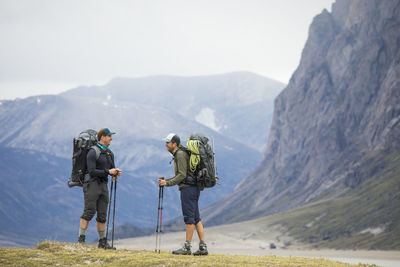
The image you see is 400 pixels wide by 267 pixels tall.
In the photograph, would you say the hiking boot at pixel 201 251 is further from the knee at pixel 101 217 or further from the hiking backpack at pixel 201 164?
the knee at pixel 101 217

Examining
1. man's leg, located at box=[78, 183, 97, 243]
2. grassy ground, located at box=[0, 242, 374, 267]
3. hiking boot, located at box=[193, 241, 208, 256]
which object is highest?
man's leg, located at box=[78, 183, 97, 243]

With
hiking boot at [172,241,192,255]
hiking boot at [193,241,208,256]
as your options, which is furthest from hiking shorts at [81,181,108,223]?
hiking boot at [193,241,208,256]

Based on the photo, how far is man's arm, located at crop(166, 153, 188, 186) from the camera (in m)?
19.7

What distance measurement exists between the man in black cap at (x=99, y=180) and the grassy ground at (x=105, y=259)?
1313 mm

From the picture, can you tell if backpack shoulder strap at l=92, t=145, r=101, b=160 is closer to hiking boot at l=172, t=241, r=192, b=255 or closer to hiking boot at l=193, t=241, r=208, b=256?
hiking boot at l=172, t=241, r=192, b=255

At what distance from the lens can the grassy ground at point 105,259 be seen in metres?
18.6

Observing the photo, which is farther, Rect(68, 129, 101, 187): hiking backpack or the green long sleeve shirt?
Rect(68, 129, 101, 187): hiking backpack

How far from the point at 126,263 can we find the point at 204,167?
4.53 meters

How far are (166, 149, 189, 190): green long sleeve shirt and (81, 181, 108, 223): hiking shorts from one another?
3.41 m

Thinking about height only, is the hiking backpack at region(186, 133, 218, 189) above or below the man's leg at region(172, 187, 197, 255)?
above

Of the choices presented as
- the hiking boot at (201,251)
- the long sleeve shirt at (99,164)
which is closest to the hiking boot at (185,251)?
the hiking boot at (201,251)

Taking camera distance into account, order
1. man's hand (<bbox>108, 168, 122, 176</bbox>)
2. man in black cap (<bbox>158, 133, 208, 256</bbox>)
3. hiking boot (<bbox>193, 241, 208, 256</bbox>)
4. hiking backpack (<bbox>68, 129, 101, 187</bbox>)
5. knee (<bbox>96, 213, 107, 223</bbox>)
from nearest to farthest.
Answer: man in black cap (<bbox>158, 133, 208, 256</bbox>) → hiking boot (<bbox>193, 241, 208, 256</bbox>) → man's hand (<bbox>108, 168, 122, 176</bbox>) → knee (<bbox>96, 213, 107, 223</bbox>) → hiking backpack (<bbox>68, 129, 101, 187</bbox>)

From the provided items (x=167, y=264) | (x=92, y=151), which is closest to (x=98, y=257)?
(x=167, y=264)

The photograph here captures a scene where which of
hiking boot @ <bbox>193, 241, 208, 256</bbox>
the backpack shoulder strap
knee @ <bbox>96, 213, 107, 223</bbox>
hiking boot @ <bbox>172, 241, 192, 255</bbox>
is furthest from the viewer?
knee @ <bbox>96, 213, 107, 223</bbox>
